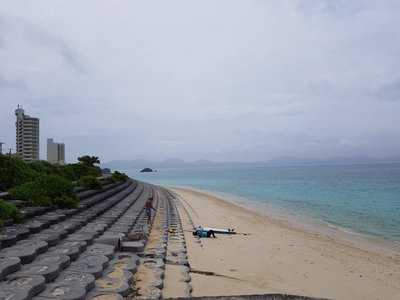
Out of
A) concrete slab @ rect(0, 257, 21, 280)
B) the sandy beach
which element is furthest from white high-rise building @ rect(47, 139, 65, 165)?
concrete slab @ rect(0, 257, 21, 280)

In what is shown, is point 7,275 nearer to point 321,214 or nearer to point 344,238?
point 344,238

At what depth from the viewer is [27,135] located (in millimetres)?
45531

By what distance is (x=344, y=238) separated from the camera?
17000mm

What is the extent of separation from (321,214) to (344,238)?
10.0m

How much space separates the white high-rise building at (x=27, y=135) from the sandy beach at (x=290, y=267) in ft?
120

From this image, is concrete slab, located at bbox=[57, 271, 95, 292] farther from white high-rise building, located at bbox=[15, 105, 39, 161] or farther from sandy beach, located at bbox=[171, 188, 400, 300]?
white high-rise building, located at bbox=[15, 105, 39, 161]

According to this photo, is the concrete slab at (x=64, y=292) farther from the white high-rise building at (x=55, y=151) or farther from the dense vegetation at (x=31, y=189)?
the white high-rise building at (x=55, y=151)

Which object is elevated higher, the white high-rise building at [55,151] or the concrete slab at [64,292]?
the white high-rise building at [55,151]

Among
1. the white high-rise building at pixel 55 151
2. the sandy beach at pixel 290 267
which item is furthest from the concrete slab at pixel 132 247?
the white high-rise building at pixel 55 151

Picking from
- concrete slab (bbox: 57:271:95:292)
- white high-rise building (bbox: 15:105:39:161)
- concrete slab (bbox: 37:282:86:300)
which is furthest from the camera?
white high-rise building (bbox: 15:105:39:161)

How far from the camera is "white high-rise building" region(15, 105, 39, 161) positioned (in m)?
45.3

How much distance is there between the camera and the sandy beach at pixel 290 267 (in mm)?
7328

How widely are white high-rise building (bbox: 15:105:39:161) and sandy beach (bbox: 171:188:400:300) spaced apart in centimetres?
3658

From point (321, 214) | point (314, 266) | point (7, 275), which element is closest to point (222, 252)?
point (314, 266)
